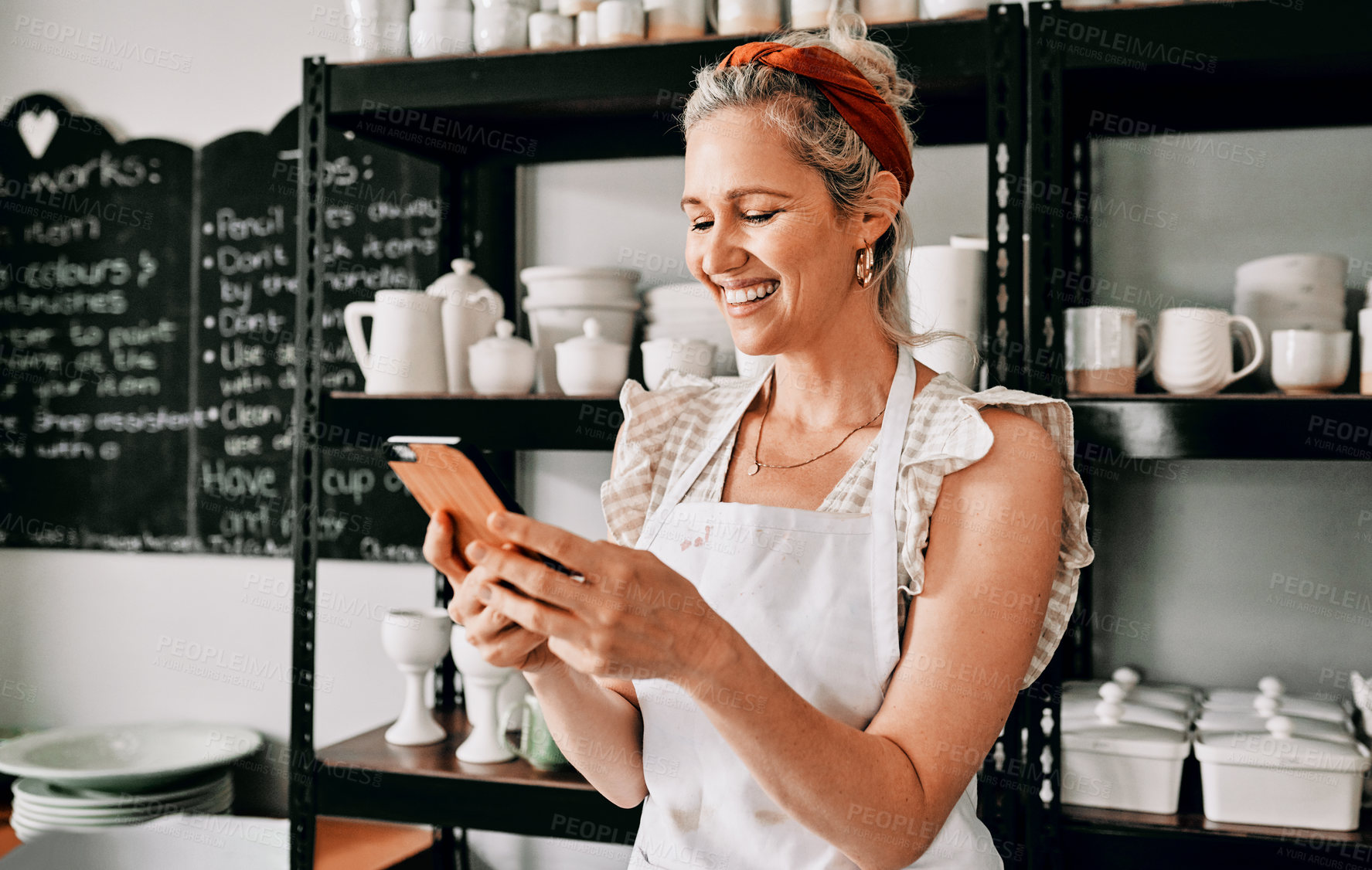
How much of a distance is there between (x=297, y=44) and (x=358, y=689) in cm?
136

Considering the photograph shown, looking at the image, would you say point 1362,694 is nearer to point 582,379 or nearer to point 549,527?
point 582,379

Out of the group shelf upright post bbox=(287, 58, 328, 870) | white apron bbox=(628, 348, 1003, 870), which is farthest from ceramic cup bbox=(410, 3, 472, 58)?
white apron bbox=(628, 348, 1003, 870)

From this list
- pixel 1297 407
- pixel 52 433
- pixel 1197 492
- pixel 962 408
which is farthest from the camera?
pixel 52 433

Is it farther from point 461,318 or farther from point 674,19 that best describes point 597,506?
point 674,19

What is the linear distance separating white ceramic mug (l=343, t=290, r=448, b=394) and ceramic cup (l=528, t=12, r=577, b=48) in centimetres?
45

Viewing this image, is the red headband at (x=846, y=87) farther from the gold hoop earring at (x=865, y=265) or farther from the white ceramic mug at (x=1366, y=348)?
the white ceramic mug at (x=1366, y=348)

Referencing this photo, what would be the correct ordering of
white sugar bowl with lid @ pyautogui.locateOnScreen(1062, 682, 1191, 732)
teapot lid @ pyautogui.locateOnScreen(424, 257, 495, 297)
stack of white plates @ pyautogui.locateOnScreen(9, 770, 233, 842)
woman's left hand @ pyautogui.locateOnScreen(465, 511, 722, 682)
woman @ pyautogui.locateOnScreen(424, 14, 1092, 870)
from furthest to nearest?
1. stack of white plates @ pyautogui.locateOnScreen(9, 770, 233, 842)
2. teapot lid @ pyautogui.locateOnScreen(424, 257, 495, 297)
3. white sugar bowl with lid @ pyautogui.locateOnScreen(1062, 682, 1191, 732)
4. woman @ pyautogui.locateOnScreen(424, 14, 1092, 870)
5. woman's left hand @ pyautogui.locateOnScreen(465, 511, 722, 682)

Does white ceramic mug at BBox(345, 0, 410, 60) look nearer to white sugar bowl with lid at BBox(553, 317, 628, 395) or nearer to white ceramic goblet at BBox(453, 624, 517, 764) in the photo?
white sugar bowl with lid at BBox(553, 317, 628, 395)

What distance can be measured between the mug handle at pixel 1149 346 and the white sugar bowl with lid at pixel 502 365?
94cm

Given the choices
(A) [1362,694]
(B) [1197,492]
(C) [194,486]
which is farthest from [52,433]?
(A) [1362,694]

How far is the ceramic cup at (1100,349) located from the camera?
5.08 feet

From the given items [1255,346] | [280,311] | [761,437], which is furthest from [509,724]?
[1255,346]

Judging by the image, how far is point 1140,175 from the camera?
1.88m

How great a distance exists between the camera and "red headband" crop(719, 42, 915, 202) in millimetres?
1091
